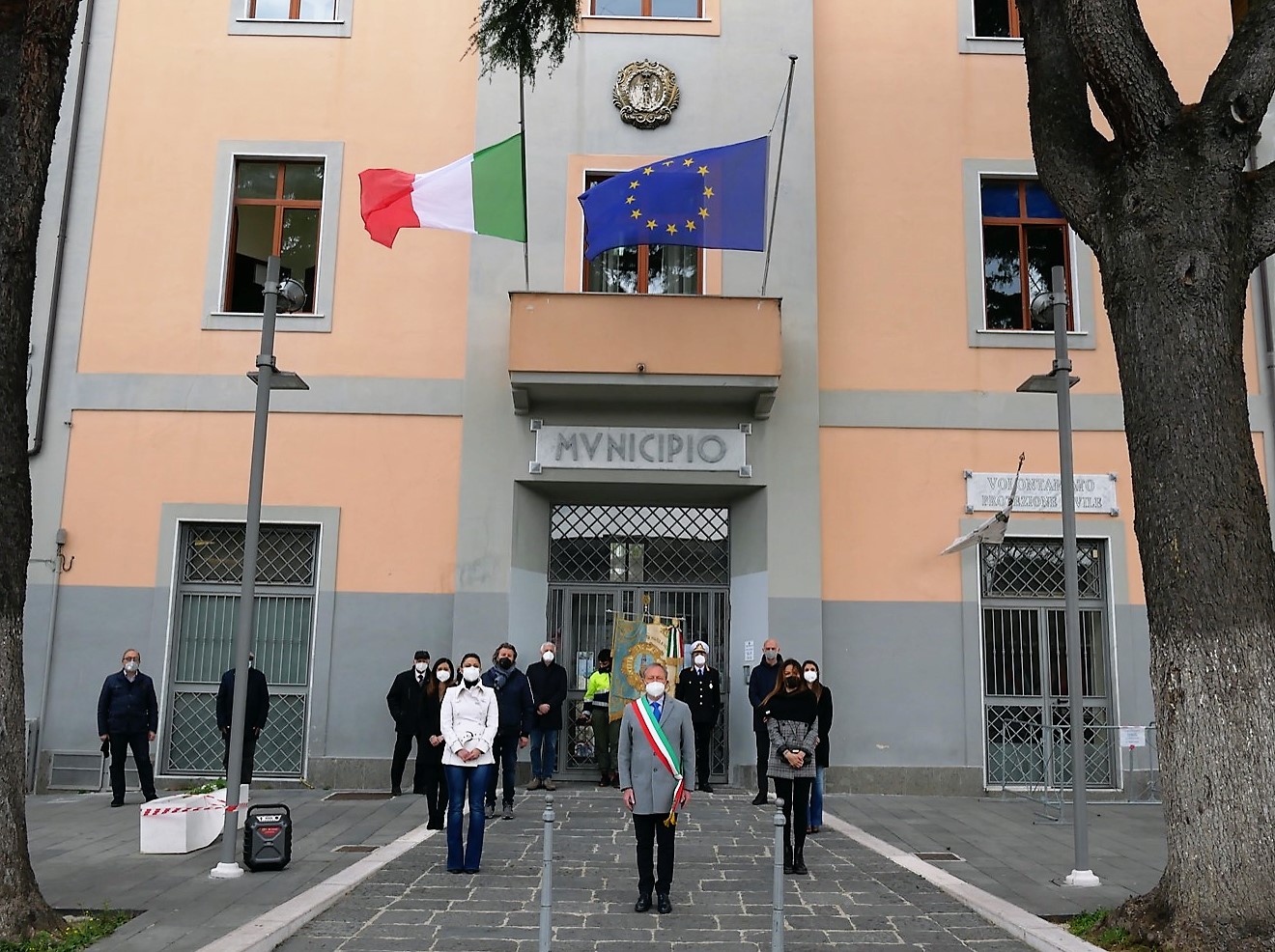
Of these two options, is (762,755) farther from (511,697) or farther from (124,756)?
(124,756)

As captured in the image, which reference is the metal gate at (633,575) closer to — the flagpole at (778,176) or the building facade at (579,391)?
the building facade at (579,391)

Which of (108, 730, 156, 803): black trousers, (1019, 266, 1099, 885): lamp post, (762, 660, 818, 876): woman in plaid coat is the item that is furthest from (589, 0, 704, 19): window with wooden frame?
(108, 730, 156, 803): black trousers

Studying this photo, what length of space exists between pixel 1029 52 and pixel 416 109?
30.5 feet

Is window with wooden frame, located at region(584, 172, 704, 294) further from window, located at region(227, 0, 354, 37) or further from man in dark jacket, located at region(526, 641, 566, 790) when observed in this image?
man in dark jacket, located at region(526, 641, 566, 790)

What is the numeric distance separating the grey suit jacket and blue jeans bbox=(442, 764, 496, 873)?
5.15 ft

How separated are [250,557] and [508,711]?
3.53 metres

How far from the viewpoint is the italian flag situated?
43.3 feet

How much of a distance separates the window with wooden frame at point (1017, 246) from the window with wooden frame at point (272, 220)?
30.6 ft

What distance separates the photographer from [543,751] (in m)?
14.3

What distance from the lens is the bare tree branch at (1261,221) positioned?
7.91m

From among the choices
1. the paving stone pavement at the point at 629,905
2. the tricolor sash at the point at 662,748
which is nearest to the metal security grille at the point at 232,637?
the paving stone pavement at the point at 629,905

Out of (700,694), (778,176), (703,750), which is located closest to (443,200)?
(778,176)

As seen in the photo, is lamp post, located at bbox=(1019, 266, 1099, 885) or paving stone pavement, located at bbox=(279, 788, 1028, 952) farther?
lamp post, located at bbox=(1019, 266, 1099, 885)

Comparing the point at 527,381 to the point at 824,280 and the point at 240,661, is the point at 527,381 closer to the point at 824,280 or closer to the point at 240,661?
the point at 824,280
